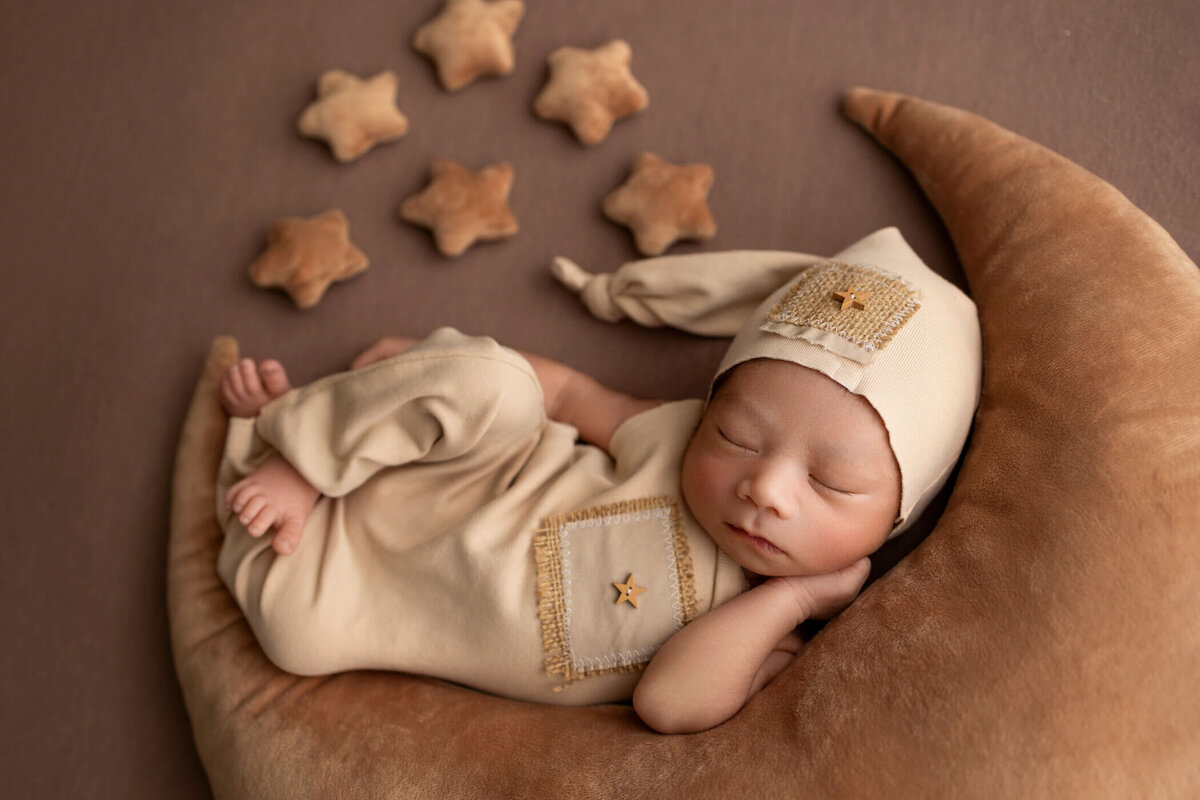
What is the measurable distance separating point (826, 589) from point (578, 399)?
49 cm

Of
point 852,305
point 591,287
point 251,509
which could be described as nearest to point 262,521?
point 251,509

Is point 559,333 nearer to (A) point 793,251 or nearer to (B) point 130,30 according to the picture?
(A) point 793,251

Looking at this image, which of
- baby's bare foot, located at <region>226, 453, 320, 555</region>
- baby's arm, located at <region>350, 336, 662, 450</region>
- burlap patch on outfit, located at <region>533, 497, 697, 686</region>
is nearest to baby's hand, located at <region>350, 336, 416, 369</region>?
baby's arm, located at <region>350, 336, 662, 450</region>

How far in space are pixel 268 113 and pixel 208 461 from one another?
67cm

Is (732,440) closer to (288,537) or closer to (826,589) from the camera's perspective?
(826,589)

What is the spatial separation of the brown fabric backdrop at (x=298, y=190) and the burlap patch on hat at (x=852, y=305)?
11.3 inches

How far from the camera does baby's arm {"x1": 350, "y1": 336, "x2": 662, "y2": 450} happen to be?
1.37 meters

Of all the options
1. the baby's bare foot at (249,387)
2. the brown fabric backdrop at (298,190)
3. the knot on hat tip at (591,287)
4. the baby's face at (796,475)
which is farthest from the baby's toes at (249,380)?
the baby's face at (796,475)

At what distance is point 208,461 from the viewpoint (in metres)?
1.39

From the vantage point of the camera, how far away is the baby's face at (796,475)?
42.1 inches

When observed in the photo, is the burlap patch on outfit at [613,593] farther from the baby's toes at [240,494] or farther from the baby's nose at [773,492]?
the baby's toes at [240,494]

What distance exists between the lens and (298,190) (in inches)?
61.0

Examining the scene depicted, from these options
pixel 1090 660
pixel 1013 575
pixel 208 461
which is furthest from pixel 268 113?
pixel 1090 660

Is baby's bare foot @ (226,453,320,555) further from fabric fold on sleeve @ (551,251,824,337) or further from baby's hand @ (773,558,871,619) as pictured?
baby's hand @ (773,558,871,619)
